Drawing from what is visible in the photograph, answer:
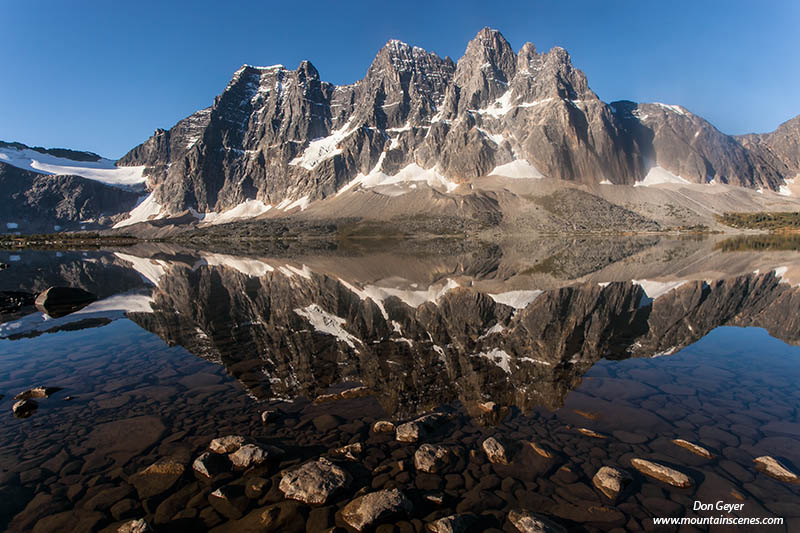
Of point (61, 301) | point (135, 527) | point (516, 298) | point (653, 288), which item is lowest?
point (61, 301)

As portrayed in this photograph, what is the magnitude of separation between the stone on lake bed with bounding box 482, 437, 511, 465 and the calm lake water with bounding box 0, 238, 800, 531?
3.6 inches

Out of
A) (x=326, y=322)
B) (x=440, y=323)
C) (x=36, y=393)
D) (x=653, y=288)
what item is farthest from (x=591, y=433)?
(x=653, y=288)

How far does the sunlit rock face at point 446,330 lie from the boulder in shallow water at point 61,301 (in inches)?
207

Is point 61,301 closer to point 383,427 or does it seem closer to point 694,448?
point 383,427

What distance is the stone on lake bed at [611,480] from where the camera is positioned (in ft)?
27.2

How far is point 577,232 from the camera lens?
184375 millimetres

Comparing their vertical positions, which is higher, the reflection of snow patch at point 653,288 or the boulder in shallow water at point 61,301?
the reflection of snow patch at point 653,288

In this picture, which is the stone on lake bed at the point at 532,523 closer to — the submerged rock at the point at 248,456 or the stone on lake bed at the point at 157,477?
the submerged rock at the point at 248,456

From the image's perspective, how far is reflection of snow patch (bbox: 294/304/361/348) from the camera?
2094 cm

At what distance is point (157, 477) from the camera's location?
887 centimetres

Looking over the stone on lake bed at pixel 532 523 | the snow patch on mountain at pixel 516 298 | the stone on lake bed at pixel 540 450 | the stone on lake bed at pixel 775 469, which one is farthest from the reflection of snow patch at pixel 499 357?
the snow patch on mountain at pixel 516 298

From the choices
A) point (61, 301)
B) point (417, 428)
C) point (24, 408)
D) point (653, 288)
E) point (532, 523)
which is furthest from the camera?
point (653, 288)

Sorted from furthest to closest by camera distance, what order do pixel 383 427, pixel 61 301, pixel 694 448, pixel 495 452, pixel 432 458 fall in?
pixel 61 301 → pixel 383 427 → pixel 694 448 → pixel 495 452 → pixel 432 458

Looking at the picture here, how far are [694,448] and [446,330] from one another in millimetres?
13043
